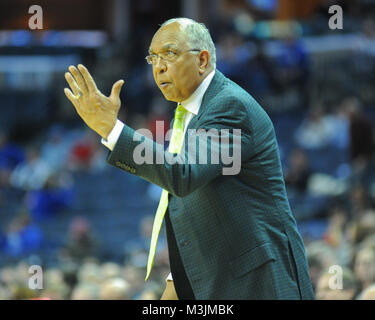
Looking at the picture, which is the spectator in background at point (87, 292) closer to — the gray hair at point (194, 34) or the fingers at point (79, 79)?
the gray hair at point (194, 34)

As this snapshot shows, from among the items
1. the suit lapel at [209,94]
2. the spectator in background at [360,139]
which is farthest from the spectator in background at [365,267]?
Answer: the spectator in background at [360,139]

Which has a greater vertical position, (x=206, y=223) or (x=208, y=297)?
(x=206, y=223)

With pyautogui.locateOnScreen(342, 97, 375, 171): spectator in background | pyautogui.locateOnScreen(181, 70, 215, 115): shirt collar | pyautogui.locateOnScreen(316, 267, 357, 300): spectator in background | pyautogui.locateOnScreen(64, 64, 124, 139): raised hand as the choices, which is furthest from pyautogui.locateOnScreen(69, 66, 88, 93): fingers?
pyautogui.locateOnScreen(342, 97, 375, 171): spectator in background

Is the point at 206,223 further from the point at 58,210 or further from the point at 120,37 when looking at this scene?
the point at 120,37

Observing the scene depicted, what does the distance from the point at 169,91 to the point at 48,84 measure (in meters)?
12.2

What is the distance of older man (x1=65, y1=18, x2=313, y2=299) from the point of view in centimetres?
248

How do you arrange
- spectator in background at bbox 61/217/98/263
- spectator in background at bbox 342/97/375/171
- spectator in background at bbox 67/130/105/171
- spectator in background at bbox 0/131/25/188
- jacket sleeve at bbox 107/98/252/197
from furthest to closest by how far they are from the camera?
spectator in background at bbox 67/130/105/171
spectator in background at bbox 0/131/25/188
spectator in background at bbox 342/97/375/171
spectator in background at bbox 61/217/98/263
jacket sleeve at bbox 107/98/252/197

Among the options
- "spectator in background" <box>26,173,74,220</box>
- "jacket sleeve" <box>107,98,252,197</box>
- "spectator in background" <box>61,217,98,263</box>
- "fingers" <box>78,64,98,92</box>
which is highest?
"fingers" <box>78,64,98,92</box>

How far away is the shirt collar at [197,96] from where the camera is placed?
275 cm

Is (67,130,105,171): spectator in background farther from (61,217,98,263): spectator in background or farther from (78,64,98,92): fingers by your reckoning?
(78,64,98,92): fingers

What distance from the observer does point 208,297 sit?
259 cm

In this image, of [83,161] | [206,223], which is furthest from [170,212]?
[83,161]

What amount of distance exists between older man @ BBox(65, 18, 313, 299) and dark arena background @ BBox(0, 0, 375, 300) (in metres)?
2.85
